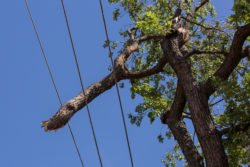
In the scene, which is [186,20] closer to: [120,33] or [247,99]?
[120,33]

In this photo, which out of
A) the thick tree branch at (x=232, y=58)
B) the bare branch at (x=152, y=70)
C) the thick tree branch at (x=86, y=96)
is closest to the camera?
the thick tree branch at (x=86, y=96)

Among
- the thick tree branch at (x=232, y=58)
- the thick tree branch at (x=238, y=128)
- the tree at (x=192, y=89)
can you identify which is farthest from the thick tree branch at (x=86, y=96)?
the thick tree branch at (x=238, y=128)

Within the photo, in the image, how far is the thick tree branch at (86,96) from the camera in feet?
17.4

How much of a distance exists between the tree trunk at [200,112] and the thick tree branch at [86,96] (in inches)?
37.6

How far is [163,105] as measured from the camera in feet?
25.2

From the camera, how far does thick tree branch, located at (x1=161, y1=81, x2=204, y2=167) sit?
19.6 feet

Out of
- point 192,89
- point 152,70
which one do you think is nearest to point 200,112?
point 192,89

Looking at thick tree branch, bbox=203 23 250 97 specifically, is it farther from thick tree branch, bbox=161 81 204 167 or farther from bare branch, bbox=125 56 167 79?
bare branch, bbox=125 56 167 79

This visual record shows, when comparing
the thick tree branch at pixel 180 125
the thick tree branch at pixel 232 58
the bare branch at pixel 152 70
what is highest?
the bare branch at pixel 152 70

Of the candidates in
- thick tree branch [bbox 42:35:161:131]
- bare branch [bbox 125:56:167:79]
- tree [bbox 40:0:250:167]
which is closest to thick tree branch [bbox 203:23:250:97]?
tree [bbox 40:0:250:167]

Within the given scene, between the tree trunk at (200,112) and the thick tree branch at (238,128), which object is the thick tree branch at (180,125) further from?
the thick tree branch at (238,128)

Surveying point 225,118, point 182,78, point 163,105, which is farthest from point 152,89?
point 225,118

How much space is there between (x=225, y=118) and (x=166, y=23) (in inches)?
85.0

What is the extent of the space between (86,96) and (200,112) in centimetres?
204
